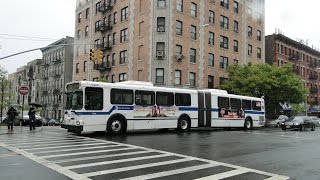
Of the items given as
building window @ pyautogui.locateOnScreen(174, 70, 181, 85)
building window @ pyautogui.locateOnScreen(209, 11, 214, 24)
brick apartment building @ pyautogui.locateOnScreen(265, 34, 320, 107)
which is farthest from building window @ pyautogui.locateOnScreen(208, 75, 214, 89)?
brick apartment building @ pyautogui.locateOnScreen(265, 34, 320, 107)

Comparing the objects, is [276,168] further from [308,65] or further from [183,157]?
[308,65]

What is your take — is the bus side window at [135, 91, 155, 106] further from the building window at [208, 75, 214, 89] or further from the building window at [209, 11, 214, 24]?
the building window at [209, 11, 214, 24]

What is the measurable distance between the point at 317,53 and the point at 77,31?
50249 millimetres

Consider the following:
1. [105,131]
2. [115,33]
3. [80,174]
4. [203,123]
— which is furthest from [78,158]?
[115,33]

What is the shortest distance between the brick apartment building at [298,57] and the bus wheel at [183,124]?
42.5 meters

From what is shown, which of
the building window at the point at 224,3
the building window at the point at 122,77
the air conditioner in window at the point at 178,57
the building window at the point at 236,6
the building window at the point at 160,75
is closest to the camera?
the building window at the point at 160,75

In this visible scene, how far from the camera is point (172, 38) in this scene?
44.2m

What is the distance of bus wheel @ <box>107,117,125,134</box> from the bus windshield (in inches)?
81.0

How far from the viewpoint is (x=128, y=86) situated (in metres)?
22.2

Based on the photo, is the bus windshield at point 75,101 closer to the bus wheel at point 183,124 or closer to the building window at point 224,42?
the bus wheel at point 183,124

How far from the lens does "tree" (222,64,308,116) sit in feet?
144

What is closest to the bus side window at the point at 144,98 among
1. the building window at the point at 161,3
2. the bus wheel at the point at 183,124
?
the bus wheel at the point at 183,124

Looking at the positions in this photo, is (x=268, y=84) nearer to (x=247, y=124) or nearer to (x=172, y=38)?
(x=172, y=38)

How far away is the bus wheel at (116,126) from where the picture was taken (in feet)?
69.9
